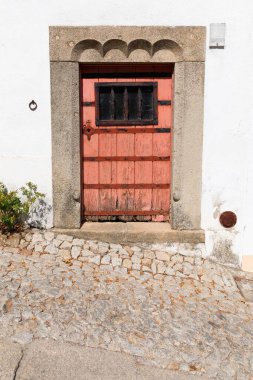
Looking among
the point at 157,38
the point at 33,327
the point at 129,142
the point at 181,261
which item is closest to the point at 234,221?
the point at 181,261

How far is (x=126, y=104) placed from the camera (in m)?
4.99

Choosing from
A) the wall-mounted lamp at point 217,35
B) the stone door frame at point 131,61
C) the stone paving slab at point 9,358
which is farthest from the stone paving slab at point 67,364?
the wall-mounted lamp at point 217,35

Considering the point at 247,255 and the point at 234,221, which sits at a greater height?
the point at 234,221

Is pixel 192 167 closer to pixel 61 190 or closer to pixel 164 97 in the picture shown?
pixel 164 97

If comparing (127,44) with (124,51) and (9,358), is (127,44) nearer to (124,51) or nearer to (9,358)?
(124,51)

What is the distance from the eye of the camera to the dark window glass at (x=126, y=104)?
16.3ft

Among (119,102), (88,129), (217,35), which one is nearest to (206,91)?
(217,35)

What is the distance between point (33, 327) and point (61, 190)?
198 cm

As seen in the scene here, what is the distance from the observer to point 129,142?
508 cm

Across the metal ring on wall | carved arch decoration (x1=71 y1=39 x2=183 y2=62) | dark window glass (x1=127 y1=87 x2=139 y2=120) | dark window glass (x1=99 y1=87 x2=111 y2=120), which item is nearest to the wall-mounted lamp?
carved arch decoration (x1=71 y1=39 x2=183 y2=62)

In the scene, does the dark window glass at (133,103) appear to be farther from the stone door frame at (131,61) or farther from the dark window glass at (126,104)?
the stone door frame at (131,61)

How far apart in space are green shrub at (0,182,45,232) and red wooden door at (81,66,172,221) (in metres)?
0.67

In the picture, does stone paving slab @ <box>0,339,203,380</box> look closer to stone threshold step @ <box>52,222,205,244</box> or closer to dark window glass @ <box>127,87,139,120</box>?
stone threshold step @ <box>52,222,205,244</box>

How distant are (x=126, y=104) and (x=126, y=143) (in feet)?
1.58
